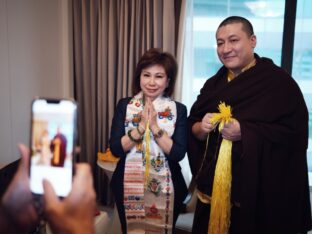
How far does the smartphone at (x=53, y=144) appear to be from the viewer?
23.8 inches

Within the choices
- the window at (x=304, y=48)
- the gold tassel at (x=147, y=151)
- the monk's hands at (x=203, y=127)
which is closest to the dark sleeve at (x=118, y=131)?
the gold tassel at (x=147, y=151)

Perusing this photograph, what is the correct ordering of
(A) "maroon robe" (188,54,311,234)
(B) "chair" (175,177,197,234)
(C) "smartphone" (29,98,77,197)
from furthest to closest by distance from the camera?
(B) "chair" (175,177,197,234) → (A) "maroon robe" (188,54,311,234) → (C) "smartphone" (29,98,77,197)

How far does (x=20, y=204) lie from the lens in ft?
1.90

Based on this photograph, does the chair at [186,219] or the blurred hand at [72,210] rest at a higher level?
the blurred hand at [72,210]

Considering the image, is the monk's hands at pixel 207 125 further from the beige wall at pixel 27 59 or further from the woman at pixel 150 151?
the beige wall at pixel 27 59

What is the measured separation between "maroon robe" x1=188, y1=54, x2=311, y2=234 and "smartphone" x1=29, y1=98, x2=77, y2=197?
2.71 ft

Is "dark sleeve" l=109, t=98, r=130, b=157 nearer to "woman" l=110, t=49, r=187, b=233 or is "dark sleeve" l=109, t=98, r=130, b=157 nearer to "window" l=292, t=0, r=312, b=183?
"woman" l=110, t=49, r=187, b=233

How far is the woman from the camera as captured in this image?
1331 millimetres

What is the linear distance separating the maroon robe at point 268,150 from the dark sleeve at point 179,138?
0.68ft

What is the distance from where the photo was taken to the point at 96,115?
2.31 meters

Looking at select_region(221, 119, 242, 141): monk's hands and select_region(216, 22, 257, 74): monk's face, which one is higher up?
select_region(216, 22, 257, 74): monk's face

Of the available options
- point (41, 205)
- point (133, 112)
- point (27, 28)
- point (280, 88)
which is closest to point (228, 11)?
point (280, 88)

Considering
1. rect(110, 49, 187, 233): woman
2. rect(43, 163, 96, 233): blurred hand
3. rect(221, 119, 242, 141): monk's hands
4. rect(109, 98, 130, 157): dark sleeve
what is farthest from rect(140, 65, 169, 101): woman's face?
rect(43, 163, 96, 233): blurred hand

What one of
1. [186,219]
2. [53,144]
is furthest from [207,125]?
[186,219]
